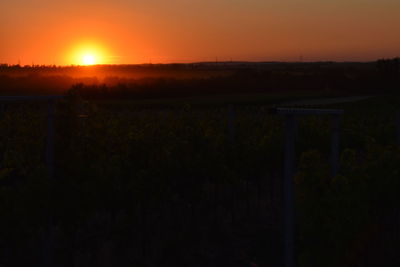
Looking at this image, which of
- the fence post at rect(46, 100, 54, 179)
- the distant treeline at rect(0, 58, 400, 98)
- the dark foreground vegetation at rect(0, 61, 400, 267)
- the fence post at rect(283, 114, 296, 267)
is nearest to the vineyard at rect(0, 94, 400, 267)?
the dark foreground vegetation at rect(0, 61, 400, 267)

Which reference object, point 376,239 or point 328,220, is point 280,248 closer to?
point 376,239

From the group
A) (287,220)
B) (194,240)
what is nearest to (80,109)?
(194,240)

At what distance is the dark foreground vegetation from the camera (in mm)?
5852

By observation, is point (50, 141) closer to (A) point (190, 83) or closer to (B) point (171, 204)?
(B) point (171, 204)

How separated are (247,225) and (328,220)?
3.18 m

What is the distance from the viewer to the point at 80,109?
7.08 m

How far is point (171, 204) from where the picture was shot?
354 inches

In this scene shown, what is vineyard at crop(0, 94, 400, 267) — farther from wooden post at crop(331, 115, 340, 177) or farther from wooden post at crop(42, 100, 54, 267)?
wooden post at crop(331, 115, 340, 177)

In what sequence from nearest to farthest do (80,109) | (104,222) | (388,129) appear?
(80,109) → (104,222) → (388,129)

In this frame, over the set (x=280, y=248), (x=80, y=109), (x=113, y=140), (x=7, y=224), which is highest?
(x=80, y=109)

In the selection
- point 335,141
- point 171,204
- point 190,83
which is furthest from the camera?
point 190,83

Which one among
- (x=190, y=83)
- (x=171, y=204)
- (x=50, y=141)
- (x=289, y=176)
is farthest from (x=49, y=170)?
(x=190, y=83)

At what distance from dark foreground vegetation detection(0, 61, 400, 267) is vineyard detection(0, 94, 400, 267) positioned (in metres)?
0.02

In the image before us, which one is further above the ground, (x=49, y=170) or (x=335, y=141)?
(x=335, y=141)
